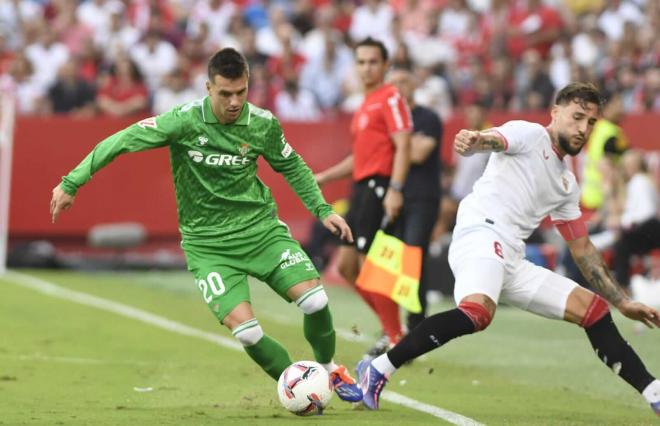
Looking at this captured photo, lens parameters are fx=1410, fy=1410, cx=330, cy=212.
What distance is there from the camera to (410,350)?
8344mm

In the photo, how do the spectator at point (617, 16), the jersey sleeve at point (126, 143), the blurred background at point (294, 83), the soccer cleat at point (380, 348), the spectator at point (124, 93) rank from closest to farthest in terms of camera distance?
the jersey sleeve at point (126, 143)
the soccer cleat at point (380, 348)
the blurred background at point (294, 83)
the spectator at point (124, 93)
the spectator at point (617, 16)

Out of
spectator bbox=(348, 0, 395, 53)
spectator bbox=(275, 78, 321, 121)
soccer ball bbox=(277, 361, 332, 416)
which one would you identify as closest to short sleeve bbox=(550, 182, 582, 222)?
soccer ball bbox=(277, 361, 332, 416)

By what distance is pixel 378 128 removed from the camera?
11.7 metres

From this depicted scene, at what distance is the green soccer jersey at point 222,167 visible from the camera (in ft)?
27.7

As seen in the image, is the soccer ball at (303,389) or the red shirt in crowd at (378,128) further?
the red shirt in crowd at (378,128)

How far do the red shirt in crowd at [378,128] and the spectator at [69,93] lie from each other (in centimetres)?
987

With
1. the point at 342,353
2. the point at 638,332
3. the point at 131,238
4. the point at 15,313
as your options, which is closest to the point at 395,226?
the point at 342,353

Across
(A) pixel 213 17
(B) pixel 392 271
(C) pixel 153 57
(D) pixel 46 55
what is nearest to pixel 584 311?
(B) pixel 392 271

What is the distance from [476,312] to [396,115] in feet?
11.8

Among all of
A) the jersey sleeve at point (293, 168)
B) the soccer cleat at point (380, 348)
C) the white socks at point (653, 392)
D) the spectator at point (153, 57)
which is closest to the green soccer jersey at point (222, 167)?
the jersey sleeve at point (293, 168)

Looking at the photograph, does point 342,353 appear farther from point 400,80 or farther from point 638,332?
point 638,332

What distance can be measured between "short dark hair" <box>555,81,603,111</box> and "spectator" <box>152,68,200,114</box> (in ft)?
42.0

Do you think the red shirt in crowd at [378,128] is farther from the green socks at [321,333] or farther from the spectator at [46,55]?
the spectator at [46,55]

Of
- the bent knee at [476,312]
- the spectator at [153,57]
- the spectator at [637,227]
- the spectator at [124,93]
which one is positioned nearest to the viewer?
the bent knee at [476,312]
